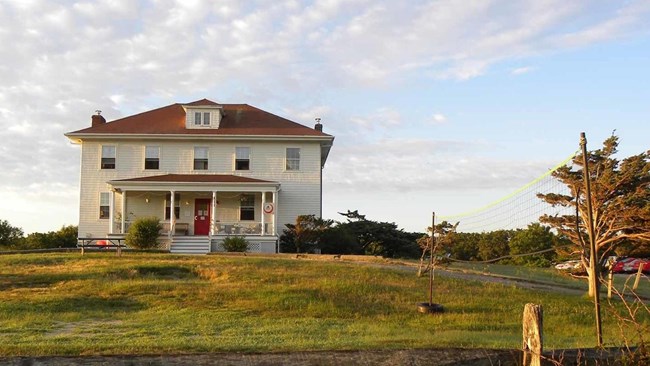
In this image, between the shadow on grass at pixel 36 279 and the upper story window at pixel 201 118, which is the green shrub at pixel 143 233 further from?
the shadow on grass at pixel 36 279

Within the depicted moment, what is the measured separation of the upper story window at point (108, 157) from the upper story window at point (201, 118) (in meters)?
4.44

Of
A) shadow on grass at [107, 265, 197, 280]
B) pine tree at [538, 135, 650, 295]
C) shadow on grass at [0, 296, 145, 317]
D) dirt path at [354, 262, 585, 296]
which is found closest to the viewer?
shadow on grass at [0, 296, 145, 317]

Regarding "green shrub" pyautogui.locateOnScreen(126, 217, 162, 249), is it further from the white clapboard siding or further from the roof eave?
the roof eave

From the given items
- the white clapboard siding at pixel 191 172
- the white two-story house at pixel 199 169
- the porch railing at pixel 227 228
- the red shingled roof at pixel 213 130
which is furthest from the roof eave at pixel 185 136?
the porch railing at pixel 227 228

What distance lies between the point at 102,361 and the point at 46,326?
7.30 metres

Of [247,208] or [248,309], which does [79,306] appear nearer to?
[248,309]

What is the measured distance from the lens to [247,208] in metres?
34.5

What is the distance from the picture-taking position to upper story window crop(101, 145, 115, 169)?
112 feet

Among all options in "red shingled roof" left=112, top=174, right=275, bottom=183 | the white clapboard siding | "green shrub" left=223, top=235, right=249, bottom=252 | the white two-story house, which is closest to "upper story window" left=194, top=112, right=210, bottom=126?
the white two-story house

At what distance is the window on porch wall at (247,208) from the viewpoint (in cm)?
3441

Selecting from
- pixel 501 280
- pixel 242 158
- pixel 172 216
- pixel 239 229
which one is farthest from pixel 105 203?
pixel 501 280

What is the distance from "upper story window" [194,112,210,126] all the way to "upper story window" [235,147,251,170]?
86.1 inches

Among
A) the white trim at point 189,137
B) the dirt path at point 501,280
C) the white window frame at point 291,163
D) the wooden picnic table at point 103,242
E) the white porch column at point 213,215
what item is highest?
the white trim at point 189,137

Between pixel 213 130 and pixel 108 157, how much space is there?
5.53 m
